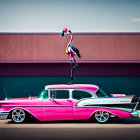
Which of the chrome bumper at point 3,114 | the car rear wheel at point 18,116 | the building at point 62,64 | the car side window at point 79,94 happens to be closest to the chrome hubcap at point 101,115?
the car side window at point 79,94

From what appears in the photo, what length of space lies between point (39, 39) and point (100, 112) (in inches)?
337

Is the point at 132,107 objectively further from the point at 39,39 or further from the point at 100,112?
the point at 39,39

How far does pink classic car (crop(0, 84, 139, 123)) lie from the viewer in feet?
37.6

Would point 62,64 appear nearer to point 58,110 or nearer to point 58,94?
point 58,94

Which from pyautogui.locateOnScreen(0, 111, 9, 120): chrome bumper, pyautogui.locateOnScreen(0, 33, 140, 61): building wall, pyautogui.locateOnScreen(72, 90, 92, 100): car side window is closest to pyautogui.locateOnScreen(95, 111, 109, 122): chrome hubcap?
pyautogui.locateOnScreen(72, 90, 92, 100): car side window

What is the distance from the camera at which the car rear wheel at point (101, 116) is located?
11.6 metres

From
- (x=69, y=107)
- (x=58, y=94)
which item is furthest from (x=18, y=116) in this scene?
→ (x=69, y=107)

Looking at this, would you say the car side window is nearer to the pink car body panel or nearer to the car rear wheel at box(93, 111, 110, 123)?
the pink car body panel

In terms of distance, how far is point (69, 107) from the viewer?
1147 centimetres

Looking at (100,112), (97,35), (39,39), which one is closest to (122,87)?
(97,35)

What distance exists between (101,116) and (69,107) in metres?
1.31

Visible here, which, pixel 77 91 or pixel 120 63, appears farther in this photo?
pixel 120 63

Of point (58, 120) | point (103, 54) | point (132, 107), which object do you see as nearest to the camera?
point (132, 107)

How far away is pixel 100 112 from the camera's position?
38.0 ft
